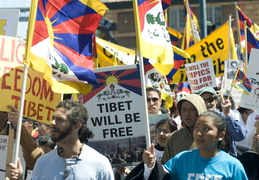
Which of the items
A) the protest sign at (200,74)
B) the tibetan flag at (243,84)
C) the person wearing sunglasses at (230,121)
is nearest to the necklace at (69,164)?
the person wearing sunglasses at (230,121)

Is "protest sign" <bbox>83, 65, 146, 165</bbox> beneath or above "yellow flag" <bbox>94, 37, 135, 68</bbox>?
beneath

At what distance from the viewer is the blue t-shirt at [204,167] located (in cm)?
510

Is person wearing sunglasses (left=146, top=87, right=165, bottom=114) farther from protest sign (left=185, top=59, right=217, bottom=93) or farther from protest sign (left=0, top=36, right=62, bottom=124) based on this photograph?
protest sign (left=185, top=59, right=217, bottom=93)

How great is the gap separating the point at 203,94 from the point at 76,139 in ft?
9.21

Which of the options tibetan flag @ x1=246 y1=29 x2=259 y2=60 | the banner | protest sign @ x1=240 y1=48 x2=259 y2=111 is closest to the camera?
protest sign @ x1=240 y1=48 x2=259 y2=111

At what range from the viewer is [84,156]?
16.0 feet

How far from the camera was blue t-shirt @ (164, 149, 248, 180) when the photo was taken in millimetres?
5098

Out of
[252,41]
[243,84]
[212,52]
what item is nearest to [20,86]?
[243,84]

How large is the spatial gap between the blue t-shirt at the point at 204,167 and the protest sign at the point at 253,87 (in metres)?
2.82

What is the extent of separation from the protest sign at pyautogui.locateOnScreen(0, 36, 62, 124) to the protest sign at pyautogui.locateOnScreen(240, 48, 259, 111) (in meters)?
2.54

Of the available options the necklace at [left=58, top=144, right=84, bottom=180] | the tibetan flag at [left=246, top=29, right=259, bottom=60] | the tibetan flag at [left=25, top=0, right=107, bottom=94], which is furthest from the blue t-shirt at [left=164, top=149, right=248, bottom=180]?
the tibetan flag at [left=246, top=29, right=259, bottom=60]

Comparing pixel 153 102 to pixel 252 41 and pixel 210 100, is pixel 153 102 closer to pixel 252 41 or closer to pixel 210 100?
pixel 210 100

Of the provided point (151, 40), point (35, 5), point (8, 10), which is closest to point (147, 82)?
point (8, 10)

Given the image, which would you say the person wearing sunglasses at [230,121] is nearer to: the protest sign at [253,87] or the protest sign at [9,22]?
the protest sign at [253,87]
